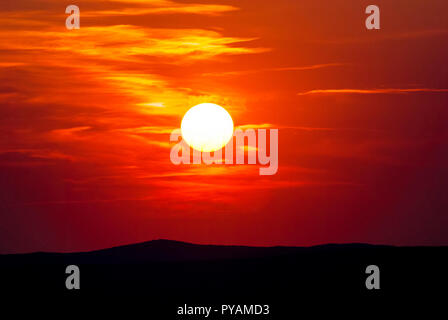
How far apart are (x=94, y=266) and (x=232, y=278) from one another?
19.4m

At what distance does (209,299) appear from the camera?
65938mm

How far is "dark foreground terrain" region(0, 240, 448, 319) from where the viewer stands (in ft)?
213

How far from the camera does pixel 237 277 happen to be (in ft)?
251

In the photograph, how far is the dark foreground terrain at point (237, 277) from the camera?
6481 centimetres
